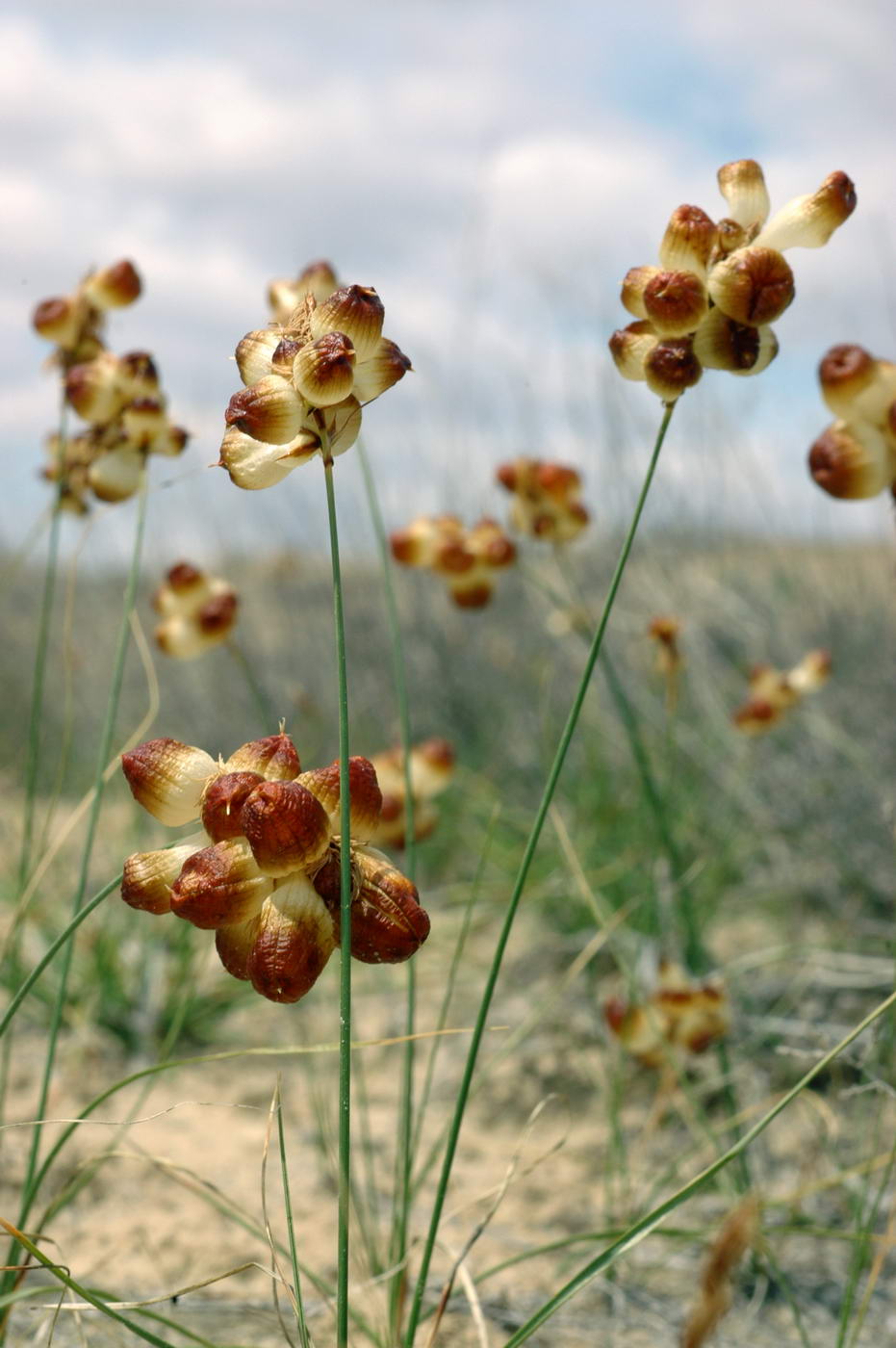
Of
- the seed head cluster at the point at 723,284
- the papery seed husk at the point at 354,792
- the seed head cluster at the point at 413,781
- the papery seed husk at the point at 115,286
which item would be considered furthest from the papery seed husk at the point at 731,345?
the seed head cluster at the point at 413,781

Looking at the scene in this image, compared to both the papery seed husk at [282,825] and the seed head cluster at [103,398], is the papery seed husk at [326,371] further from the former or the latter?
the seed head cluster at [103,398]

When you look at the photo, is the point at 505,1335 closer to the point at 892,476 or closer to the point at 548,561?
the point at 892,476

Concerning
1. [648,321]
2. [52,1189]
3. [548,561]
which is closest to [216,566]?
[548,561]

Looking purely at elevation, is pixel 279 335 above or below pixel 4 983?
above

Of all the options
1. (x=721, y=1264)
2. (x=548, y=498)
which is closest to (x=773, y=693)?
(x=548, y=498)

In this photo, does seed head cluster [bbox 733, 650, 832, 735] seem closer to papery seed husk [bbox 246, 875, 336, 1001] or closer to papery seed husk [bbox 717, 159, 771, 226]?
papery seed husk [bbox 717, 159, 771, 226]

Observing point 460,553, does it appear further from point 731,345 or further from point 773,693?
point 731,345
